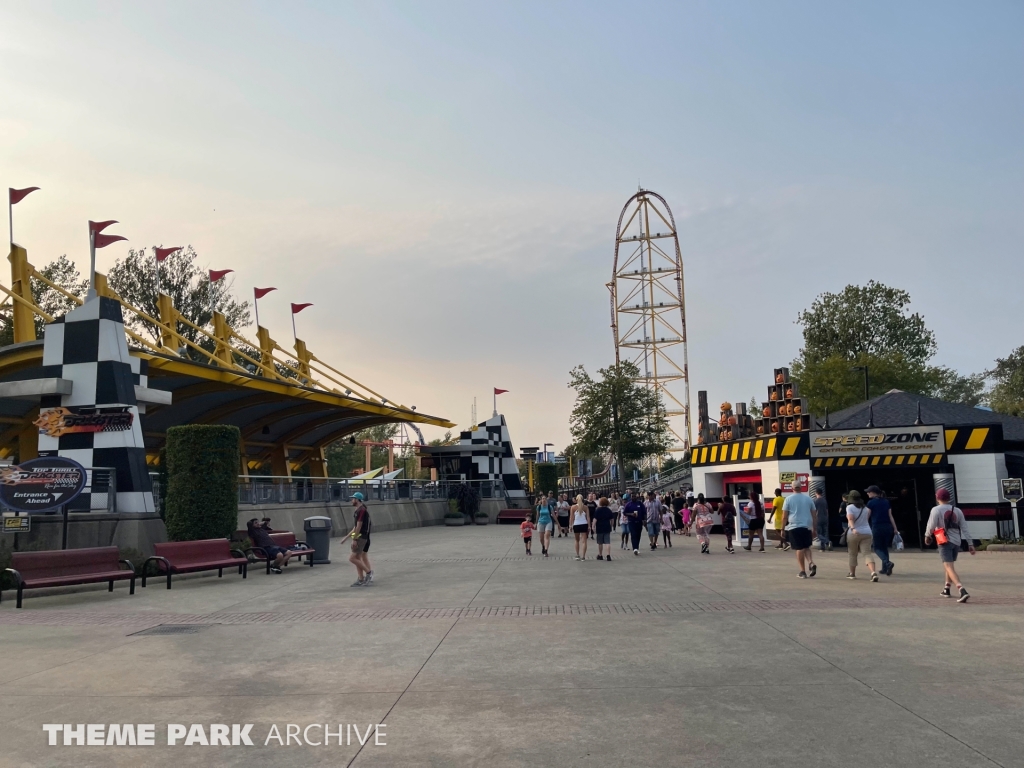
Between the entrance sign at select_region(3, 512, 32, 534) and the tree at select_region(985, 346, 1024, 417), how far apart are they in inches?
2313

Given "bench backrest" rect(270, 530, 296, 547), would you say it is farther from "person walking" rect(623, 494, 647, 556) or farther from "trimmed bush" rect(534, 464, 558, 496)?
"trimmed bush" rect(534, 464, 558, 496)

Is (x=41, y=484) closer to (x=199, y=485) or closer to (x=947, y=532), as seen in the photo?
(x=199, y=485)

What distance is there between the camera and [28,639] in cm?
930

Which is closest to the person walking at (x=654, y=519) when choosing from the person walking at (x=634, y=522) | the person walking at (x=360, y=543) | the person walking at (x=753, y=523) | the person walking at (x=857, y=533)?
the person walking at (x=634, y=522)

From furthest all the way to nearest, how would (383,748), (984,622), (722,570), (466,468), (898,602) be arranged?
(466,468) → (722,570) → (898,602) → (984,622) → (383,748)

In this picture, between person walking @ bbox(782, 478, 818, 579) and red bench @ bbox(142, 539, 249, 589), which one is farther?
red bench @ bbox(142, 539, 249, 589)

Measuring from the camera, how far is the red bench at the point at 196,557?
14.5 m

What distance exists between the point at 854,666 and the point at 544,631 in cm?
337

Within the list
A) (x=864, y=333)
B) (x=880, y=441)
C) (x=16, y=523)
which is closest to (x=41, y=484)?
(x=16, y=523)

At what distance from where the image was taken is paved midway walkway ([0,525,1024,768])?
5047 millimetres

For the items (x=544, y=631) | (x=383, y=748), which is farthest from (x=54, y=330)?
(x=383, y=748)

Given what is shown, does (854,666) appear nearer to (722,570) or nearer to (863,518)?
(863,518)

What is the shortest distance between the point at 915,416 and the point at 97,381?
2212 cm

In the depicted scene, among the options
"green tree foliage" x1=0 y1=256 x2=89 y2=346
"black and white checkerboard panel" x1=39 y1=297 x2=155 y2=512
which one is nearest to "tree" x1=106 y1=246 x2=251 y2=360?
"green tree foliage" x1=0 y1=256 x2=89 y2=346
